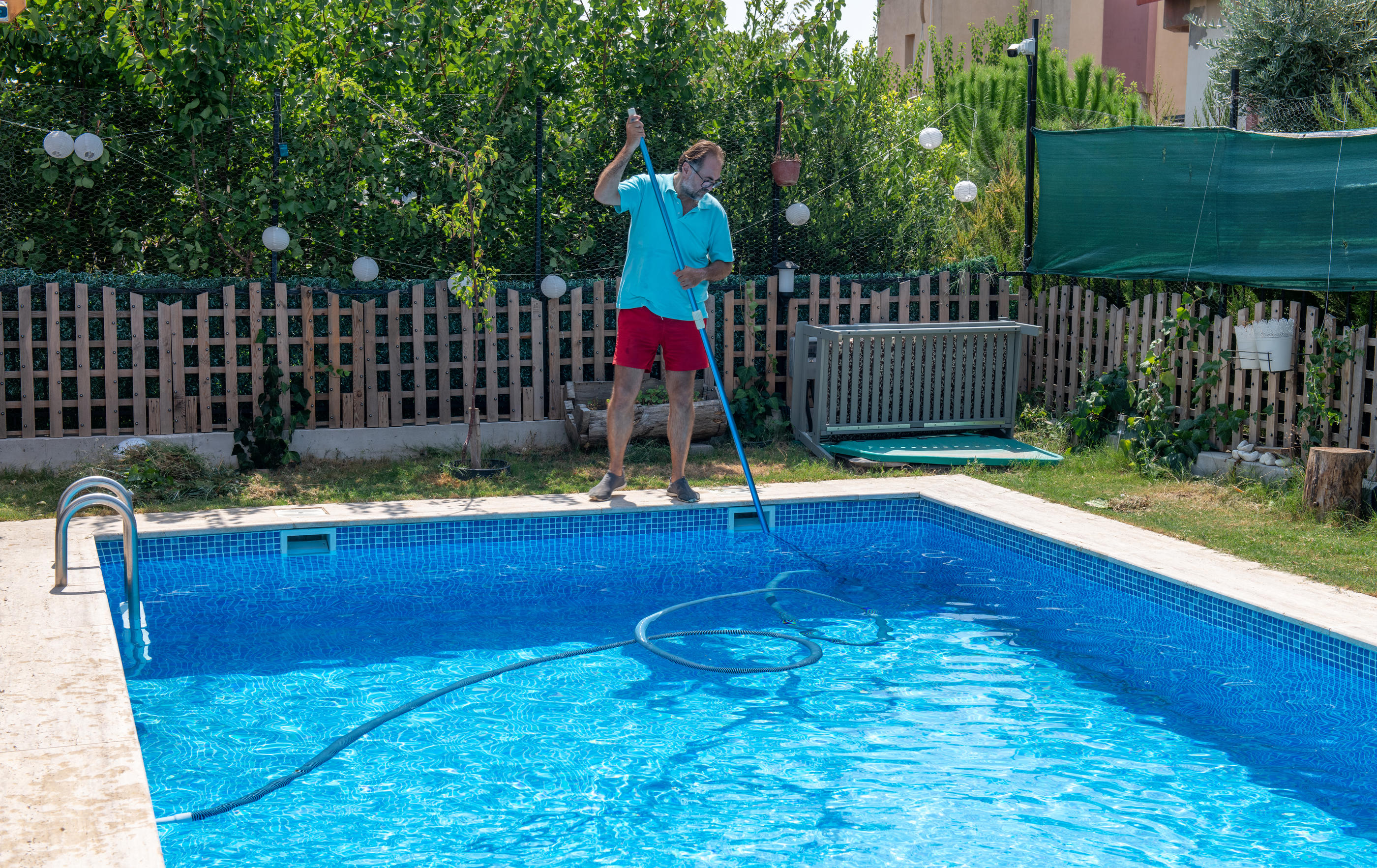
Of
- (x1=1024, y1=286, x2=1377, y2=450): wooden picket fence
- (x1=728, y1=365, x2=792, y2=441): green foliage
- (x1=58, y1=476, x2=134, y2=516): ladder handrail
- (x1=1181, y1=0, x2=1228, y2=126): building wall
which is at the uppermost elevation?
(x1=1181, y1=0, x2=1228, y2=126): building wall

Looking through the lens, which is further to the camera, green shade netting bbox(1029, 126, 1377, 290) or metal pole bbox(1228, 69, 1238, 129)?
metal pole bbox(1228, 69, 1238, 129)

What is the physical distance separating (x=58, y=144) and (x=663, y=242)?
363 cm

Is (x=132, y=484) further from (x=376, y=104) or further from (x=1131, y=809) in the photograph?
(x=1131, y=809)

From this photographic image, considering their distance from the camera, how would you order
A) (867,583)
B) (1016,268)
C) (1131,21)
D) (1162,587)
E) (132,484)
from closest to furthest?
(1162,587), (867,583), (132,484), (1016,268), (1131,21)

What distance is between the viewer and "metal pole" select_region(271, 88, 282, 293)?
280 inches

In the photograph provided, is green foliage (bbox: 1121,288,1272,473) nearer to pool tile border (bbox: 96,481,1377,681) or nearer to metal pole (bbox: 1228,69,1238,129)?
metal pole (bbox: 1228,69,1238,129)

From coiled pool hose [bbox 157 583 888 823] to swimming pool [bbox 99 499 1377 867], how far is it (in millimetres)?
37

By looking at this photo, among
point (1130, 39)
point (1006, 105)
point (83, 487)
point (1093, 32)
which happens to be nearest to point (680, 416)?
point (83, 487)

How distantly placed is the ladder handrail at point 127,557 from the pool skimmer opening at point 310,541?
107cm

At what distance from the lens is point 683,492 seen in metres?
6.15

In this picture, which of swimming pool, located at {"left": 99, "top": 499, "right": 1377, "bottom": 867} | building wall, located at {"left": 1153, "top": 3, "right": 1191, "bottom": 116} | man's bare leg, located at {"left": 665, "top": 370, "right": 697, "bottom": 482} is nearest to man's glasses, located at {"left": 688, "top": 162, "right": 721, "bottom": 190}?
man's bare leg, located at {"left": 665, "top": 370, "right": 697, "bottom": 482}

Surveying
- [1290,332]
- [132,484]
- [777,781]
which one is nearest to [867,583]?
[777,781]

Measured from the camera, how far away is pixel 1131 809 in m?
3.24

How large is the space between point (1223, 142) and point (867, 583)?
10.9 feet
